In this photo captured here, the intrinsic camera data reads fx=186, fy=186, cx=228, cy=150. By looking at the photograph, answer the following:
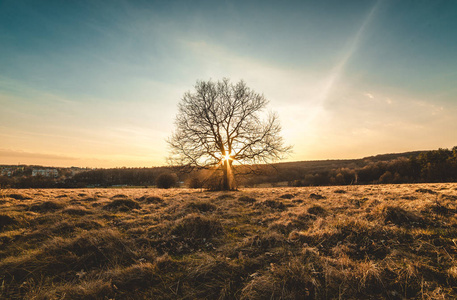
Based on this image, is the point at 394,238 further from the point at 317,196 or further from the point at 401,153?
the point at 401,153

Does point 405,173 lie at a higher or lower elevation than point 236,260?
lower

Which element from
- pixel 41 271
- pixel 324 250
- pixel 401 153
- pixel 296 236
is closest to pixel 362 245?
pixel 324 250

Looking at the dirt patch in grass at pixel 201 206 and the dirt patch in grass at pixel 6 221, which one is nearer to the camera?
the dirt patch in grass at pixel 6 221

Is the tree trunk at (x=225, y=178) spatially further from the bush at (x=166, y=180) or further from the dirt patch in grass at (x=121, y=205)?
the bush at (x=166, y=180)

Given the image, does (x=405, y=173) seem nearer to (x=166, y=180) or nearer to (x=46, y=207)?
(x=166, y=180)

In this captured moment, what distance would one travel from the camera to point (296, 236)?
14.0 feet

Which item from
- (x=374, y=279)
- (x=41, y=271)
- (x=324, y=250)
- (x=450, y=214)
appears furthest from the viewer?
(x=450, y=214)

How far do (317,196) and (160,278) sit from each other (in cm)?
948

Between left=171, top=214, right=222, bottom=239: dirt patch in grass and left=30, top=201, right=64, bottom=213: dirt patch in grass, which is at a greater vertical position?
left=30, top=201, right=64, bottom=213: dirt patch in grass

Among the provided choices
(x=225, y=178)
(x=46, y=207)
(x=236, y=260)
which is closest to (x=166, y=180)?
(x=225, y=178)

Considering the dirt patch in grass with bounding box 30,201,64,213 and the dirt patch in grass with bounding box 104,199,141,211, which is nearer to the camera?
the dirt patch in grass with bounding box 30,201,64,213

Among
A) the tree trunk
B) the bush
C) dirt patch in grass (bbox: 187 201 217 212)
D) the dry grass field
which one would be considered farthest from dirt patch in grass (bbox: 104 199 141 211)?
the bush

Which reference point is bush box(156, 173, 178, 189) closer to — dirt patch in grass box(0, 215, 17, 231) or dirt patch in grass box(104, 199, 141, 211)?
dirt patch in grass box(104, 199, 141, 211)

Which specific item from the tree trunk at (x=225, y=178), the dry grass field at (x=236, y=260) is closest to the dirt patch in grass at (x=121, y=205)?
the dry grass field at (x=236, y=260)
